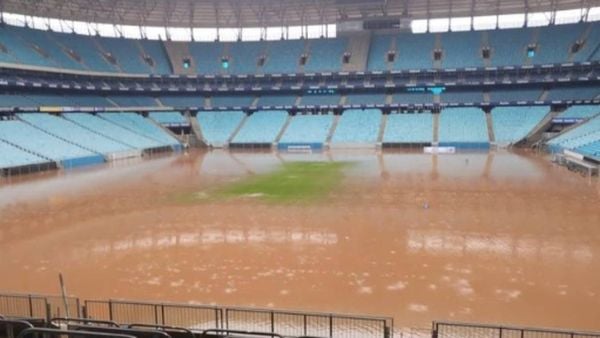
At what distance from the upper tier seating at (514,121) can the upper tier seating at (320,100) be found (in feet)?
80.2

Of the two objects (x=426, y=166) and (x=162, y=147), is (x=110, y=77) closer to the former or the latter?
(x=162, y=147)

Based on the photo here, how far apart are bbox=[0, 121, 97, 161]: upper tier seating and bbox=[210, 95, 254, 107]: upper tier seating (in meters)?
30.9

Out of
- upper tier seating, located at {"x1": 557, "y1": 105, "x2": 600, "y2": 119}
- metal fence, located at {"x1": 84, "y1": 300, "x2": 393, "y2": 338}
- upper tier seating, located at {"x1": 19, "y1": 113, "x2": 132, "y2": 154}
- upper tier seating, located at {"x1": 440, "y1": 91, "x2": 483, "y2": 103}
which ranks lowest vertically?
metal fence, located at {"x1": 84, "y1": 300, "x2": 393, "y2": 338}

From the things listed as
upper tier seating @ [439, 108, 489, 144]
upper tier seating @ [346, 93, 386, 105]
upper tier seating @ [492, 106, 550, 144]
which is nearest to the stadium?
upper tier seating @ [492, 106, 550, 144]

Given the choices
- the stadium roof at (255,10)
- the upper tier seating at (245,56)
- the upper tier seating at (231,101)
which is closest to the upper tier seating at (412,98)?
the stadium roof at (255,10)

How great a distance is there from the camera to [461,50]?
7088cm

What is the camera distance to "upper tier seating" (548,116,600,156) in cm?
4531

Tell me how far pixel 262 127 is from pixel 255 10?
1872 cm

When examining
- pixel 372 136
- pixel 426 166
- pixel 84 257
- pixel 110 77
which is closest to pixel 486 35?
pixel 372 136

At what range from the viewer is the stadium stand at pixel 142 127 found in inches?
2566

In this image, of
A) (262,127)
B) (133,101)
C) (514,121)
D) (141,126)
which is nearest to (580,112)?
(514,121)

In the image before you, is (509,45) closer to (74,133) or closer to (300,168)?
(300,168)

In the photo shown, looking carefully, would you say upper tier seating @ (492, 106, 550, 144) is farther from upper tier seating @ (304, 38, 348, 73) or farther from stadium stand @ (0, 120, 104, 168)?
stadium stand @ (0, 120, 104, 168)

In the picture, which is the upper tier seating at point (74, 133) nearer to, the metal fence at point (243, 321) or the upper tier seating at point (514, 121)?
the metal fence at point (243, 321)
